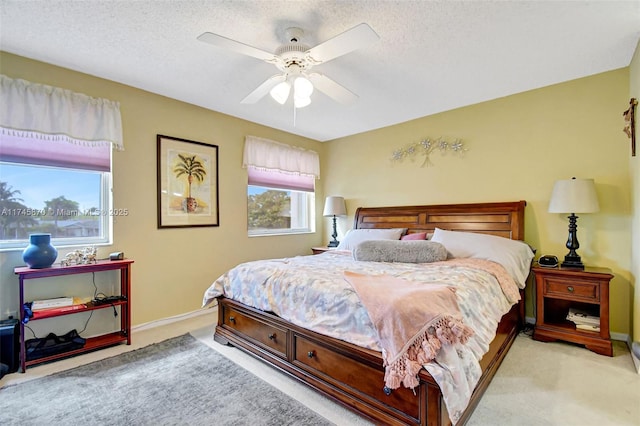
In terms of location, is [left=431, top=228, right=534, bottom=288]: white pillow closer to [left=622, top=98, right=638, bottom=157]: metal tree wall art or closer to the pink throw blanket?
[left=622, top=98, right=638, bottom=157]: metal tree wall art

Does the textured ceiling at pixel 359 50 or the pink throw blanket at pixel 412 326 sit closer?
the pink throw blanket at pixel 412 326

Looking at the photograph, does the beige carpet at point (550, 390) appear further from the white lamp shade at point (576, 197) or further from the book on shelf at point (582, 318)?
the white lamp shade at point (576, 197)

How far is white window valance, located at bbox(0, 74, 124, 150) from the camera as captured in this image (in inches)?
96.9

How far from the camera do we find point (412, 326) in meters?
1.52

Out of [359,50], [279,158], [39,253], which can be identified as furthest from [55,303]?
[359,50]

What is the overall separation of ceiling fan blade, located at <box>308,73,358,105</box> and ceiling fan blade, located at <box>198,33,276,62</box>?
35cm

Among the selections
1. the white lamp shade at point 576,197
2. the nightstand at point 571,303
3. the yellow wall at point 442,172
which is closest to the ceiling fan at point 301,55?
the yellow wall at point 442,172

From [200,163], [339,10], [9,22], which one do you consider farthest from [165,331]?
[339,10]

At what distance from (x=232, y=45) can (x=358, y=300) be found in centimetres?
181

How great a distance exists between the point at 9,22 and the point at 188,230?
7.40 ft

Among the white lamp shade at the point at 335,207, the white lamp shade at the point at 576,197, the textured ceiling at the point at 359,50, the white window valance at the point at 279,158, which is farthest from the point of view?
the white lamp shade at the point at 335,207

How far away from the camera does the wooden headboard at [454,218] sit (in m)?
3.26

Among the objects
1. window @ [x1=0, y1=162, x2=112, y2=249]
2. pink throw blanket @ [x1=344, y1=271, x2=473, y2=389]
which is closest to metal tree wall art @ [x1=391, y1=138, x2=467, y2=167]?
pink throw blanket @ [x1=344, y1=271, x2=473, y2=389]

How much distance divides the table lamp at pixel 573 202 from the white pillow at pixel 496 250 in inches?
13.3
